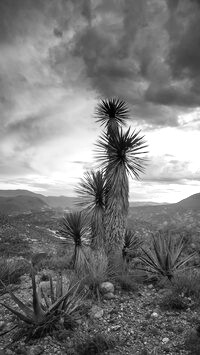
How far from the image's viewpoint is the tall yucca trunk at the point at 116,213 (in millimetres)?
7949

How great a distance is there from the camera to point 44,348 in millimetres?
3484

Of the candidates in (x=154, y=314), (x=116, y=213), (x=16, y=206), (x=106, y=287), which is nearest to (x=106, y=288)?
(x=106, y=287)

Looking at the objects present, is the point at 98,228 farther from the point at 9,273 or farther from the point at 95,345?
the point at 95,345

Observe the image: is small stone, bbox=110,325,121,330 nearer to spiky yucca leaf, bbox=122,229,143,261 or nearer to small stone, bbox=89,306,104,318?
small stone, bbox=89,306,104,318

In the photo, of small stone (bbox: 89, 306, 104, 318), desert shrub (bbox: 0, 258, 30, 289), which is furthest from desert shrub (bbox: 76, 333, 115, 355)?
desert shrub (bbox: 0, 258, 30, 289)

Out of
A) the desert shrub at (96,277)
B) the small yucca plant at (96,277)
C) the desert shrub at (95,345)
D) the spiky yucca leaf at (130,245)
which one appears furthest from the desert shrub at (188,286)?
the spiky yucca leaf at (130,245)

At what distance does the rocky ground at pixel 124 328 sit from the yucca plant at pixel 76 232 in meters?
2.37

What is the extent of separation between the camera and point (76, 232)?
7766 millimetres

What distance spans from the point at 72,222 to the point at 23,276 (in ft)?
7.22

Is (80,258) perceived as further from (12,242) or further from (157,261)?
(12,242)

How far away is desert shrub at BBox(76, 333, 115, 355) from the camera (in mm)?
3316

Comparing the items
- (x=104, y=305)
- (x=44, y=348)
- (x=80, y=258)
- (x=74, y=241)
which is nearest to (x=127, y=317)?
(x=104, y=305)

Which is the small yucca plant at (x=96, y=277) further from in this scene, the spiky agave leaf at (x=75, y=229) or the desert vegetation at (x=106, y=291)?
the spiky agave leaf at (x=75, y=229)

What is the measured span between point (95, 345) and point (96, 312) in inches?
45.4
